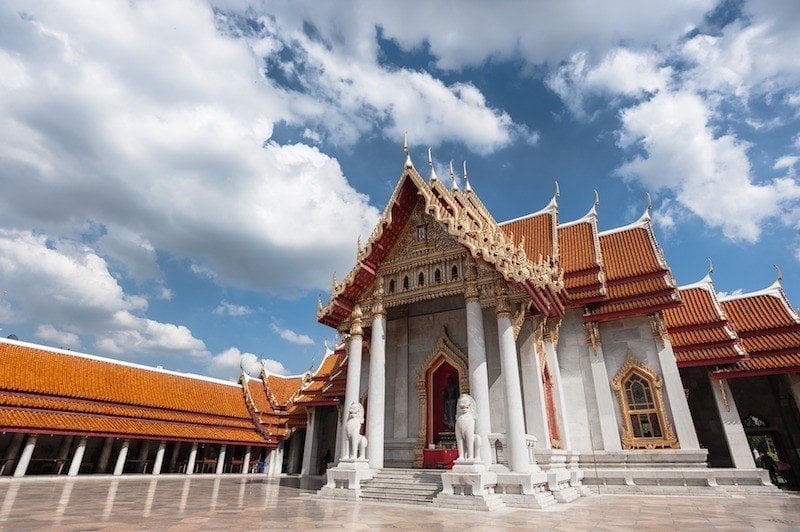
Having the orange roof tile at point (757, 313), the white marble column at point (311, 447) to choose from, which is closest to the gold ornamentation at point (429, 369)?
the orange roof tile at point (757, 313)

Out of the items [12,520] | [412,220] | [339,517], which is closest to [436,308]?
[412,220]

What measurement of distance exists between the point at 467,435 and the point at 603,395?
637 centimetres

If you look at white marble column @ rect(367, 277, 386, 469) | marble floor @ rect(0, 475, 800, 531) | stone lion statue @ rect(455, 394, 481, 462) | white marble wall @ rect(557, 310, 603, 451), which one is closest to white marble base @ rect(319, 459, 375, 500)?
white marble column @ rect(367, 277, 386, 469)

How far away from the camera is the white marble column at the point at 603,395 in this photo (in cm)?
1278

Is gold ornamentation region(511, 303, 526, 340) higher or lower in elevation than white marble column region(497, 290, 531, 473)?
higher

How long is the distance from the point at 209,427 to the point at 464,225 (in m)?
19.9

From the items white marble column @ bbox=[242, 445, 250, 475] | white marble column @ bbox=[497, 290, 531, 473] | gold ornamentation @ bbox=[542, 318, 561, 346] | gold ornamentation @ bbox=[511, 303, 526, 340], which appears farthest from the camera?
white marble column @ bbox=[242, 445, 250, 475]

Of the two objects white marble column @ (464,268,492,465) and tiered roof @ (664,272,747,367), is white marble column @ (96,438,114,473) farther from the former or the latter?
tiered roof @ (664,272,747,367)

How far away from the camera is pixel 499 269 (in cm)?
1075

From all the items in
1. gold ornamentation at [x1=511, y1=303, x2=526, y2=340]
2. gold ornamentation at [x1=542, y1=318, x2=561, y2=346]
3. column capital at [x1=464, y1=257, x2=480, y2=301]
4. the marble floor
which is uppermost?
column capital at [x1=464, y1=257, x2=480, y2=301]

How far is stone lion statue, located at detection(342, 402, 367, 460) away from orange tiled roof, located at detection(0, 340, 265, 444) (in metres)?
14.5

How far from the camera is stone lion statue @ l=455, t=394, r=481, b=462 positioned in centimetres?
909

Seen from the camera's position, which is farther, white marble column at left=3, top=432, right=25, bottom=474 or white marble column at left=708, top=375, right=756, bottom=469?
white marble column at left=3, top=432, right=25, bottom=474

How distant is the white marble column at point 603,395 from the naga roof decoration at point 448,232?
1.97 m
